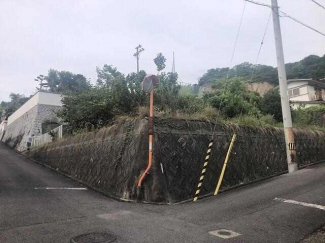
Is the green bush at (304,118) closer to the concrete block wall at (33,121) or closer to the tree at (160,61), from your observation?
the tree at (160,61)

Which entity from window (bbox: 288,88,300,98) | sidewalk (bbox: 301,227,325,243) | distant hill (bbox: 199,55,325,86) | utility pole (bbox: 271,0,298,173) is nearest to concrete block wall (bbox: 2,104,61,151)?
utility pole (bbox: 271,0,298,173)

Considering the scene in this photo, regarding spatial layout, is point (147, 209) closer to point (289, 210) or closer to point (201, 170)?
point (201, 170)

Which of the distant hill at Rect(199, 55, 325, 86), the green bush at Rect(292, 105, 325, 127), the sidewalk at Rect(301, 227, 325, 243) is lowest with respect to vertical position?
the sidewalk at Rect(301, 227, 325, 243)

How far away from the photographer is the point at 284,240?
5.40 meters

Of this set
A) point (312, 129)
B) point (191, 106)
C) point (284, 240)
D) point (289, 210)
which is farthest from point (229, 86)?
point (284, 240)

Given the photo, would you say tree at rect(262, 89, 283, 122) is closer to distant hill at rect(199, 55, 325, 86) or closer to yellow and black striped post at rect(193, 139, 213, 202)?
yellow and black striped post at rect(193, 139, 213, 202)

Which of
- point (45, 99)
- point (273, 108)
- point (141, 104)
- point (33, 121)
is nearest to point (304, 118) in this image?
point (273, 108)

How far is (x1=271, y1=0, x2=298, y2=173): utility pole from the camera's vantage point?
13.6 meters

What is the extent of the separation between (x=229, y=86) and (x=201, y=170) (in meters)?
13.7

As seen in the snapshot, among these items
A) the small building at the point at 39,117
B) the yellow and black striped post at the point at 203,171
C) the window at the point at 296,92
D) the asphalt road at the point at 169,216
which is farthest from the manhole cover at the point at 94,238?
the window at the point at 296,92

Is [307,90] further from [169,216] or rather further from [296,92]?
[169,216]

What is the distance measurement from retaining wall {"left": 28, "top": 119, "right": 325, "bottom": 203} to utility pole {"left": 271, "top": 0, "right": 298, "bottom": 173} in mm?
847

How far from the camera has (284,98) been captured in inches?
537

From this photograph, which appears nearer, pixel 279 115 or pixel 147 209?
pixel 147 209
